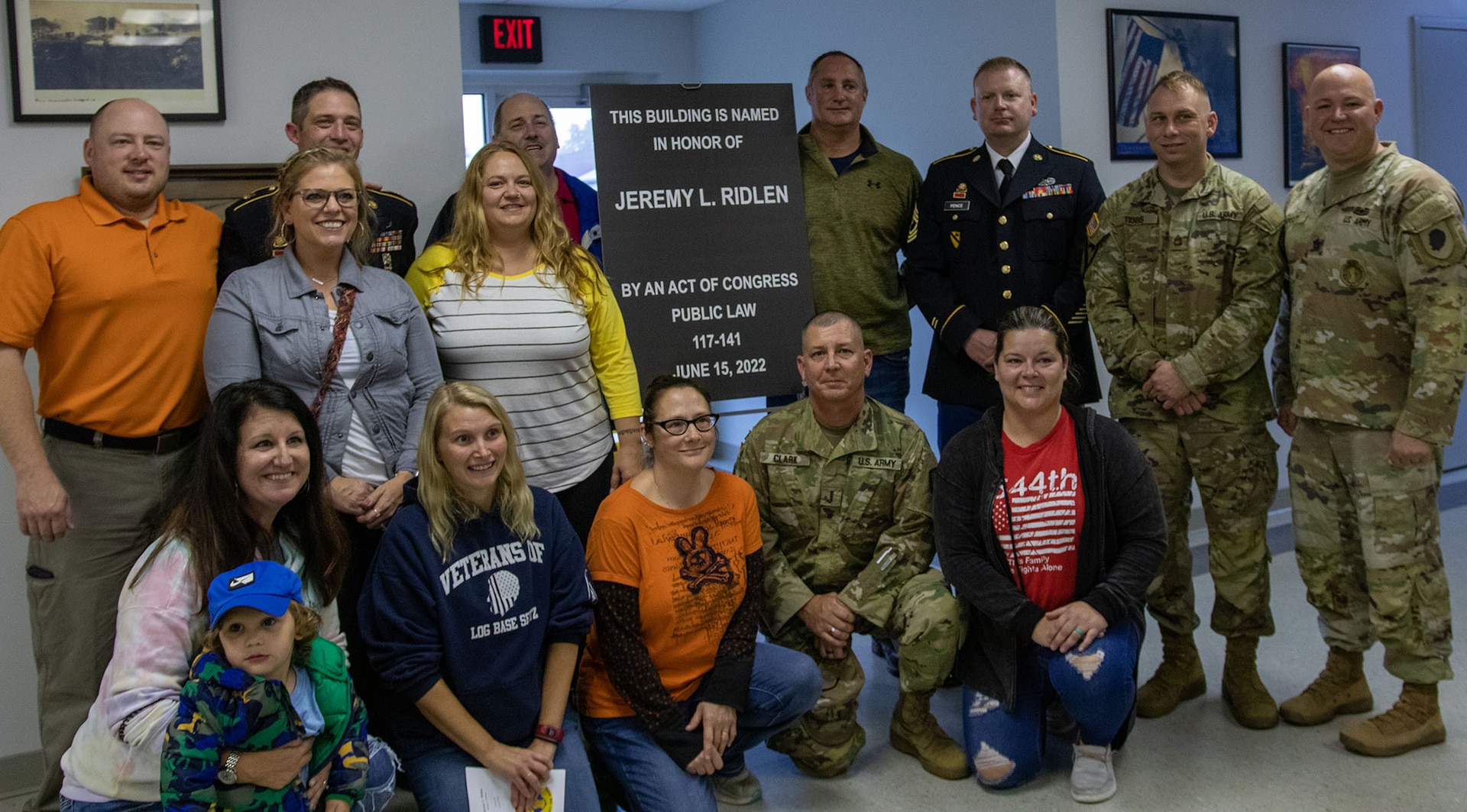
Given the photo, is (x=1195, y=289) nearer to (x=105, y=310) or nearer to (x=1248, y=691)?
(x=1248, y=691)

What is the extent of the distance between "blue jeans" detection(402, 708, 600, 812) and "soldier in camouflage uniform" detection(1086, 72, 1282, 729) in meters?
1.69

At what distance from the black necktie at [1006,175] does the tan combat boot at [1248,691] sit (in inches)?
56.0

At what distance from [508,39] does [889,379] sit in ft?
13.7

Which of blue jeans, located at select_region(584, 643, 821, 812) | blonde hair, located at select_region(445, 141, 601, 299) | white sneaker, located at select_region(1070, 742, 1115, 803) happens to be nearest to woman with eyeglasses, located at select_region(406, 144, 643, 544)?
blonde hair, located at select_region(445, 141, 601, 299)

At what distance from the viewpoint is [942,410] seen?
3.74 meters

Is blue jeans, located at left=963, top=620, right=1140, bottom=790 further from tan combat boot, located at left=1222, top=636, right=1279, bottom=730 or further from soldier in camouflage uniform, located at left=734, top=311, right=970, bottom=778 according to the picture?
tan combat boot, located at left=1222, top=636, right=1279, bottom=730

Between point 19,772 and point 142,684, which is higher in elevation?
point 142,684

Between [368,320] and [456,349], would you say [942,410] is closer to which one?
[456,349]

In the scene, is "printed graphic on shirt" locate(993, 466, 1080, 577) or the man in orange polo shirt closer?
the man in orange polo shirt

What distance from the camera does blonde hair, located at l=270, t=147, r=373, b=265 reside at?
2502mm

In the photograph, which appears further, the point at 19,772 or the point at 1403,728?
the point at 19,772

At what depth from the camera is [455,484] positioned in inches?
93.7

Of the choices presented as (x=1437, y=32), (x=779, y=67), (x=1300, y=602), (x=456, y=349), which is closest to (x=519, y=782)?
(x=456, y=349)

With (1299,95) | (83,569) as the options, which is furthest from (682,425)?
(1299,95)
